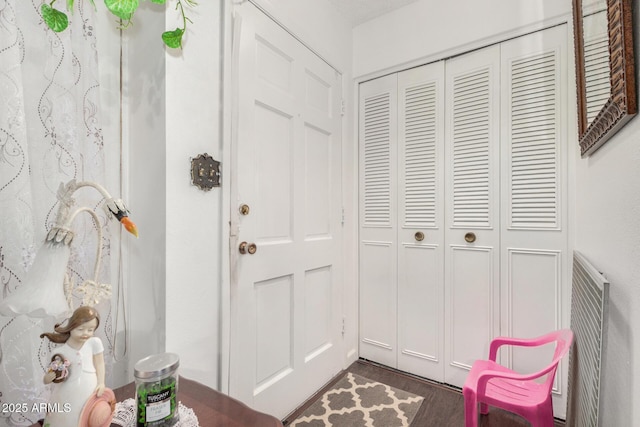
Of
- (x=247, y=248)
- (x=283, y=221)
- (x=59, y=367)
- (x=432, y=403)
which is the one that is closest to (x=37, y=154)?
(x=59, y=367)

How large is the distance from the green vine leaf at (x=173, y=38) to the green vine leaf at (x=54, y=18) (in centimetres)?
28

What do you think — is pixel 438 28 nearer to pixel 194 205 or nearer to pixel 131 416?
pixel 194 205

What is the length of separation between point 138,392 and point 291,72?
5.27 feet

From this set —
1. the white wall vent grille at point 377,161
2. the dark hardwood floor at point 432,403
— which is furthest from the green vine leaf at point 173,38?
the dark hardwood floor at point 432,403

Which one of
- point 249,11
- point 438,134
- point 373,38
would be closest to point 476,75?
point 438,134

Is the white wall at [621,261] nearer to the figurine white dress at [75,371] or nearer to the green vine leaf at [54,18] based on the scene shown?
the figurine white dress at [75,371]

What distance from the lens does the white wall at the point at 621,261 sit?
2.08 feet

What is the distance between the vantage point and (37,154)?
0.90 meters

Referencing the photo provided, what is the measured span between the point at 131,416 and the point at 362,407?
1405 millimetres

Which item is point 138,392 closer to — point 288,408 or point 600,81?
point 288,408

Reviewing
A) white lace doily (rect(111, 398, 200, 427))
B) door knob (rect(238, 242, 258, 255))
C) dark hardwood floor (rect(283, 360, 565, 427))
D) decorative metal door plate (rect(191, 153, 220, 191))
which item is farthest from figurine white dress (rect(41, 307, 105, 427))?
dark hardwood floor (rect(283, 360, 565, 427))

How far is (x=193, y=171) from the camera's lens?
3.87 ft

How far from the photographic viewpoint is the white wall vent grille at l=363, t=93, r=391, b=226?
7.20ft

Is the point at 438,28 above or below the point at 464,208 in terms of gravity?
above
